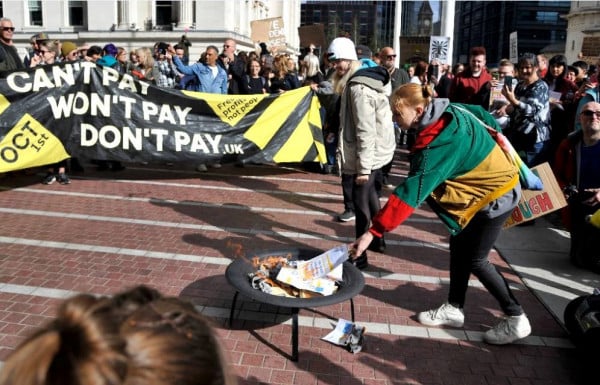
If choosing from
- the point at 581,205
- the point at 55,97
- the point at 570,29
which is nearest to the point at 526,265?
the point at 581,205

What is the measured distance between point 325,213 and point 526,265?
285 cm

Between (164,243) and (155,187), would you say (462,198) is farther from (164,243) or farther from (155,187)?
(155,187)

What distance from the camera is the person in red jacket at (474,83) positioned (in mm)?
8656

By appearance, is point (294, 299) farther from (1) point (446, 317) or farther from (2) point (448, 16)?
(2) point (448, 16)

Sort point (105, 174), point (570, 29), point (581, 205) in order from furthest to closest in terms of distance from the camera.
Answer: point (570, 29)
point (105, 174)
point (581, 205)

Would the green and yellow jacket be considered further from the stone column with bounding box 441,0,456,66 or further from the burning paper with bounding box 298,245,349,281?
the stone column with bounding box 441,0,456,66

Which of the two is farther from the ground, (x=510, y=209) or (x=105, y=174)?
(x=510, y=209)

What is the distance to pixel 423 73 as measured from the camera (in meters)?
11.6

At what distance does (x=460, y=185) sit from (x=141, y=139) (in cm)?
619

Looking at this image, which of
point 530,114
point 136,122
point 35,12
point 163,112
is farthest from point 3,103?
point 35,12

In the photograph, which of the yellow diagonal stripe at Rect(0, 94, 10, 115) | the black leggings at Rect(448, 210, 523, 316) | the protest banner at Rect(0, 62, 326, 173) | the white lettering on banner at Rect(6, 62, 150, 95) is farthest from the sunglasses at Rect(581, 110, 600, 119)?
the yellow diagonal stripe at Rect(0, 94, 10, 115)

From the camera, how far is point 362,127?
5.39m

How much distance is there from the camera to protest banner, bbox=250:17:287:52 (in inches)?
664

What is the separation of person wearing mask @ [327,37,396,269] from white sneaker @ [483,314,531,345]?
1705 mm
